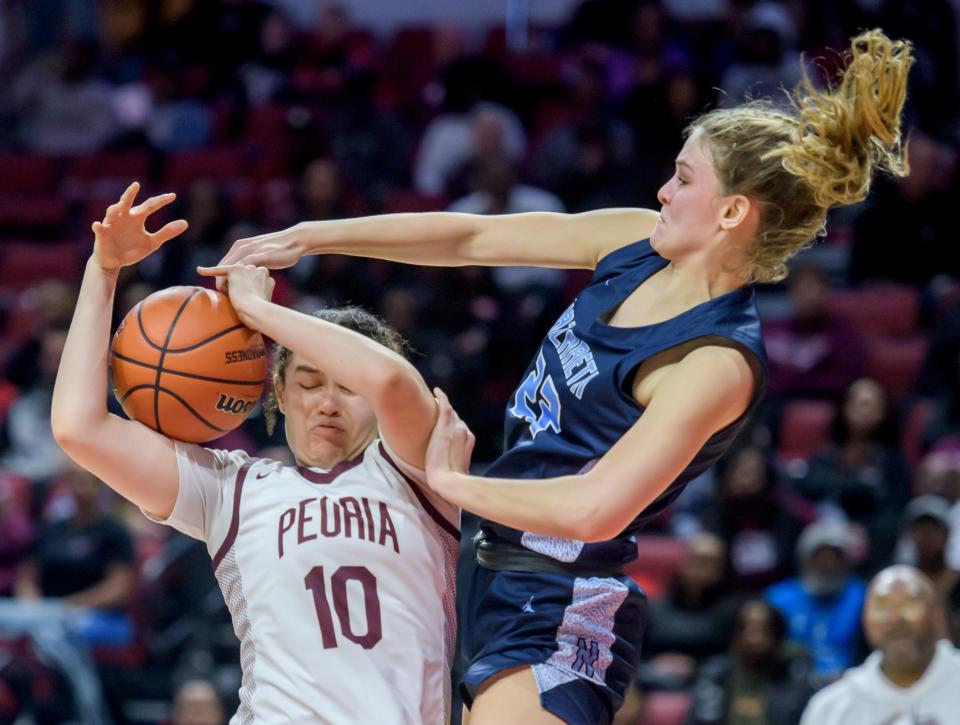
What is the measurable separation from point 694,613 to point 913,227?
2940mm

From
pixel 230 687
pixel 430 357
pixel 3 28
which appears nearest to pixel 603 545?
pixel 230 687

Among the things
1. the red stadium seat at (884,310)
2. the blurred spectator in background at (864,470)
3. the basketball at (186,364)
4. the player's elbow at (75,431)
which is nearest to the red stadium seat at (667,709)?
the blurred spectator in background at (864,470)

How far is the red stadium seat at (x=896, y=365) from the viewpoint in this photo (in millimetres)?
8188

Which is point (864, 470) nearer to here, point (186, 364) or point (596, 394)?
point (596, 394)

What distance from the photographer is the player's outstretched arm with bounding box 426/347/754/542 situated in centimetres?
288

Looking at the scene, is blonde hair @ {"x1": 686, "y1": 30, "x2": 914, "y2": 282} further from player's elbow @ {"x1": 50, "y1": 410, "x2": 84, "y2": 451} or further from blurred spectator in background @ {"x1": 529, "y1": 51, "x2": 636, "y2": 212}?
blurred spectator in background @ {"x1": 529, "y1": 51, "x2": 636, "y2": 212}

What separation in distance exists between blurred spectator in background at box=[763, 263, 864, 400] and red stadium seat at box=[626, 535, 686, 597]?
3.99ft

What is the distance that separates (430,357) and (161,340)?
4964mm

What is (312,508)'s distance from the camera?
321 cm

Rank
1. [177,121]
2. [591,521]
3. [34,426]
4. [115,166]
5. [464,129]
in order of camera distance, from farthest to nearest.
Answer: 1. [177,121]
2. [115,166]
3. [464,129]
4. [34,426]
5. [591,521]

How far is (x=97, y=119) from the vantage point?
11828 mm

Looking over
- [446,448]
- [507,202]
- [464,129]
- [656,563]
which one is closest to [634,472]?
[446,448]

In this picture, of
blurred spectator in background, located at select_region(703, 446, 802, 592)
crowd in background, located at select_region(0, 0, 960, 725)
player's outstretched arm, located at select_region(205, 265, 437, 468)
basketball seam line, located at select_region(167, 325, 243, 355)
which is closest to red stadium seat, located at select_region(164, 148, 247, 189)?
crowd in background, located at select_region(0, 0, 960, 725)

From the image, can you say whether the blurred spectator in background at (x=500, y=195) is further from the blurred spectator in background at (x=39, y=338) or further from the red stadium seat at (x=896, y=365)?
the blurred spectator in background at (x=39, y=338)
